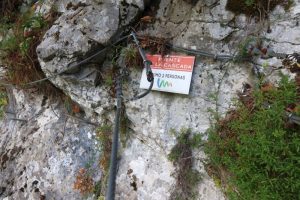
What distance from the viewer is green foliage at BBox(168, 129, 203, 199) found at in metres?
2.84

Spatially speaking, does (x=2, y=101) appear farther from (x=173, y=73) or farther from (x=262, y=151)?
(x=262, y=151)

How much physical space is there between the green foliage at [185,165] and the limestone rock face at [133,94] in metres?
0.06

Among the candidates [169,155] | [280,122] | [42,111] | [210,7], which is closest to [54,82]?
[42,111]

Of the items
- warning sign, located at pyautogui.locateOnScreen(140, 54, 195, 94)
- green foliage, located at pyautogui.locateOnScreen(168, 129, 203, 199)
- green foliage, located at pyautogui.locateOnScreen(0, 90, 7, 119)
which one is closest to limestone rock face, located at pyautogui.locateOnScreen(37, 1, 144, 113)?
warning sign, located at pyautogui.locateOnScreen(140, 54, 195, 94)

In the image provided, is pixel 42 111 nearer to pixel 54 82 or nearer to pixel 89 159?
pixel 54 82

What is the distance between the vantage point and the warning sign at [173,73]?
2922mm

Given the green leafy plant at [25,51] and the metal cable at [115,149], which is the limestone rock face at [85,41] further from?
the green leafy plant at [25,51]

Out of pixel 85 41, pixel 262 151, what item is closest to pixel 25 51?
pixel 85 41

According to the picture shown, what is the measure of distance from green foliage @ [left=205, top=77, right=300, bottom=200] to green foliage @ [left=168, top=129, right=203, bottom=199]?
0.26 meters

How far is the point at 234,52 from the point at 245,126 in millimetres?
707

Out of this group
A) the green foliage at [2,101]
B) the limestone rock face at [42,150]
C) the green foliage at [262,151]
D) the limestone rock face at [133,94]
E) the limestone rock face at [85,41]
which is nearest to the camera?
the green foliage at [262,151]

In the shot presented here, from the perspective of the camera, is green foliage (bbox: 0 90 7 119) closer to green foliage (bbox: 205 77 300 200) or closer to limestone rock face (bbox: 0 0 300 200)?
limestone rock face (bbox: 0 0 300 200)

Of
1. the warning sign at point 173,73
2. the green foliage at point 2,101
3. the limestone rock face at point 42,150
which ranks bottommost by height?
the limestone rock face at point 42,150

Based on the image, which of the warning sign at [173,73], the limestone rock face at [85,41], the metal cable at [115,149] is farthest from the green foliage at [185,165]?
the limestone rock face at [85,41]
